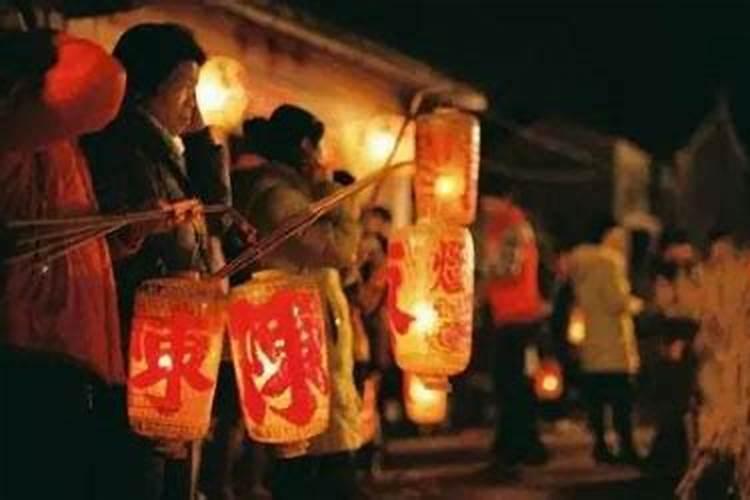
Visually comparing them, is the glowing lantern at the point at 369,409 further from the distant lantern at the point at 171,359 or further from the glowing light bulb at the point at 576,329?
the distant lantern at the point at 171,359

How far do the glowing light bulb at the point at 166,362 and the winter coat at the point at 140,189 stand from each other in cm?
31

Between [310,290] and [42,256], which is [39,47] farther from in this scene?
[310,290]

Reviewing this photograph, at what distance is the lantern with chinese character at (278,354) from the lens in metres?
5.86

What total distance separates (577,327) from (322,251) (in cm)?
630

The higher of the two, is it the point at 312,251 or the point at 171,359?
the point at 312,251

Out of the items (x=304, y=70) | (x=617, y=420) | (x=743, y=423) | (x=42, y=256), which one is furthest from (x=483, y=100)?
(x=42, y=256)

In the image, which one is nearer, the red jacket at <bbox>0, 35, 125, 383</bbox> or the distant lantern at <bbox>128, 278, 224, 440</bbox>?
the red jacket at <bbox>0, 35, 125, 383</bbox>

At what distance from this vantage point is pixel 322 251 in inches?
271

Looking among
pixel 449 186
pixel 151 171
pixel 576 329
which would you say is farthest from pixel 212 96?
pixel 576 329

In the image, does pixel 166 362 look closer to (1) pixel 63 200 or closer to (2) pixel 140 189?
(2) pixel 140 189

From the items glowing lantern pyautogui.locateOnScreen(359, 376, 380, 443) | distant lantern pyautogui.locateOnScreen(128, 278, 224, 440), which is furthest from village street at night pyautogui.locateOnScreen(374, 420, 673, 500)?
distant lantern pyautogui.locateOnScreen(128, 278, 224, 440)

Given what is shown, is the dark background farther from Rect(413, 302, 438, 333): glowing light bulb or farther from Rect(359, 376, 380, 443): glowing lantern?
Rect(413, 302, 438, 333): glowing light bulb

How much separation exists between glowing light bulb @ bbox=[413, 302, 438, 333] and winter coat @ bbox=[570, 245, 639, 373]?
5.41 m

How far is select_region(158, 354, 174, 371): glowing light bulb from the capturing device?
218 inches
